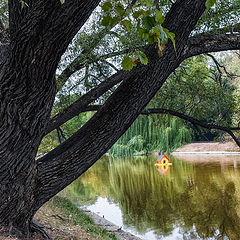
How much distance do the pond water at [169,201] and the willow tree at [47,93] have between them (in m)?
4.72

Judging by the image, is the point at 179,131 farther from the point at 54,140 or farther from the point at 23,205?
the point at 23,205

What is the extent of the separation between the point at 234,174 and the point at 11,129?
12460 mm

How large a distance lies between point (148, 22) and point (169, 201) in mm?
8598

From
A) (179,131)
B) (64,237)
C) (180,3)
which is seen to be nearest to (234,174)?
(179,131)

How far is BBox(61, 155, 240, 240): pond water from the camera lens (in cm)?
667

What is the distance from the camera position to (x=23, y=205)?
237cm

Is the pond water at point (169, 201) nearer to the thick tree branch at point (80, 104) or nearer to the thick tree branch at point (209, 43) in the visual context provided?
the thick tree branch at point (80, 104)

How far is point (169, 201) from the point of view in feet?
29.6

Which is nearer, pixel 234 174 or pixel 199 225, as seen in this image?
pixel 199 225

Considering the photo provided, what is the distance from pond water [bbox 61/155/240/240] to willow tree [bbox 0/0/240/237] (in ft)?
15.5

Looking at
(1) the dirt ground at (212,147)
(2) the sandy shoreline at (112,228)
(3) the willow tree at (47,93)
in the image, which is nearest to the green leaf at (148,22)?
(3) the willow tree at (47,93)

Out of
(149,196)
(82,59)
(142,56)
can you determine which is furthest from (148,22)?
(149,196)

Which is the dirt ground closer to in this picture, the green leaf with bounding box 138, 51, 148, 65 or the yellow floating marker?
the yellow floating marker

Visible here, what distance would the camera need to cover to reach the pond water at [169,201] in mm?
6672
